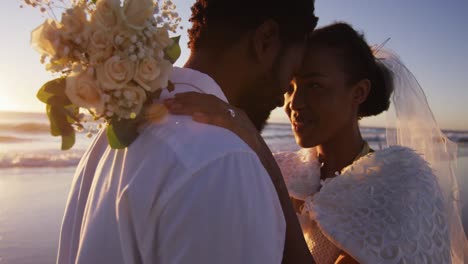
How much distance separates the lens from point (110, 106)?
1527 mm

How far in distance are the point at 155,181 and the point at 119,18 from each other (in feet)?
1.90

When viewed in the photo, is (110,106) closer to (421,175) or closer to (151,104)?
(151,104)

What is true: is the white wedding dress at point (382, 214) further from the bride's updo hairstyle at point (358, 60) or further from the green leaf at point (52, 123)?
the green leaf at point (52, 123)

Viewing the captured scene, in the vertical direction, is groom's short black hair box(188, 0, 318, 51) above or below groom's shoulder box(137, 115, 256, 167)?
above

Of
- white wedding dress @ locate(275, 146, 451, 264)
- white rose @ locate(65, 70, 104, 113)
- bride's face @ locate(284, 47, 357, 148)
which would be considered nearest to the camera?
white rose @ locate(65, 70, 104, 113)

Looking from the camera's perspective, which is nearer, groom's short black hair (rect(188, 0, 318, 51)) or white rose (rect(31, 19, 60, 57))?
white rose (rect(31, 19, 60, 57))

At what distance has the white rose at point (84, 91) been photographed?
1482 mm

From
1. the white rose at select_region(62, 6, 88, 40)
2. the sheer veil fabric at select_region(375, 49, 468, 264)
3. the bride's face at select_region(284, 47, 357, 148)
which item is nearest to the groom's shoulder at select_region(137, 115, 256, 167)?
the white rose at select_region(62, 6, 88, 40)

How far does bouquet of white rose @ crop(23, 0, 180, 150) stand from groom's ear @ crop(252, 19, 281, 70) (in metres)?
0.51

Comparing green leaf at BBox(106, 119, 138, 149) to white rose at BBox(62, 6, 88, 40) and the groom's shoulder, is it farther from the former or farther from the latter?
white rose at BBox(62, 6, 88, 40)

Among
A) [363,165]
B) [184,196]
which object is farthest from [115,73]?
[363,165]

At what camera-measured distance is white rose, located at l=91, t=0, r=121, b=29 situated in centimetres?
151

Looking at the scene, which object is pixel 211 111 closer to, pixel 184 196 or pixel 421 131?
pixel 184 196

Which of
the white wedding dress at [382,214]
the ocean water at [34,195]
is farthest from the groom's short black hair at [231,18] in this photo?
the white wedding dress at [382,214]
